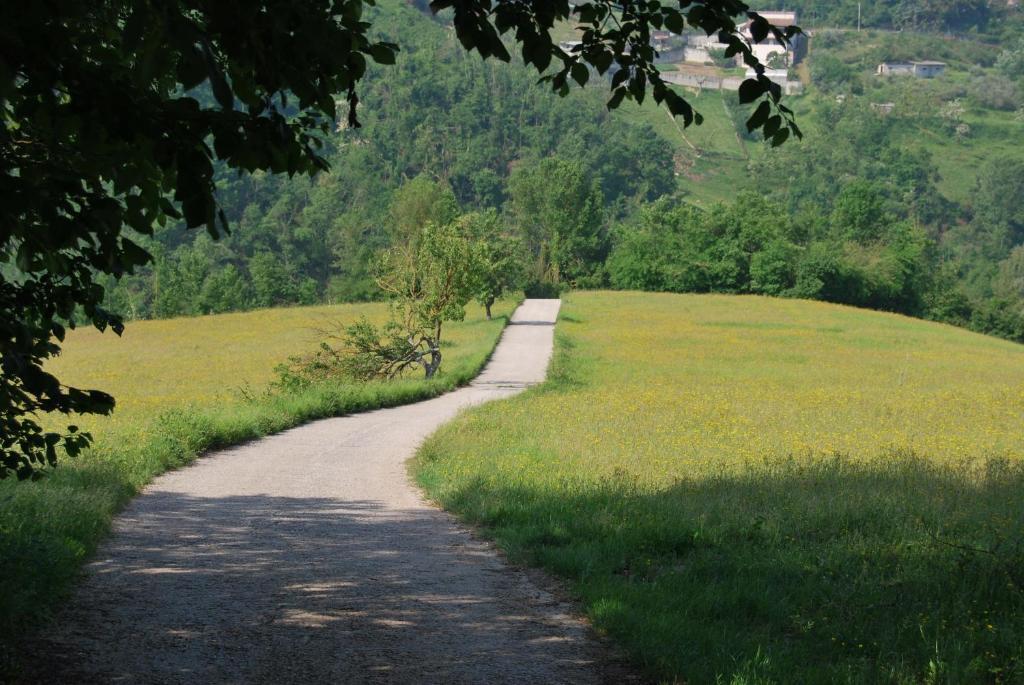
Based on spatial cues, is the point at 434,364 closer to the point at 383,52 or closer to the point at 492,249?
the point at 492,249

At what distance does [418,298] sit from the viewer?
3659cm

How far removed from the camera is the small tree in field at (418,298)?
3481cm

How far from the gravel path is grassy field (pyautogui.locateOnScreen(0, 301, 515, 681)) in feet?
0.90

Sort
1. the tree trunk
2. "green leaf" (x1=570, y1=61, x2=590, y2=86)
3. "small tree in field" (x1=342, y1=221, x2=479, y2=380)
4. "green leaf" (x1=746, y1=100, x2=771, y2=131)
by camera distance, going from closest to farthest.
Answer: "green leaf" (x1=746, y1=100, x2=771, y2=131), "green leaf" (x1=570, y1=61, x2=590, y2=86), "small tree in field" (x1=342, y1=221, x2=479, y2=380), the tree trunk

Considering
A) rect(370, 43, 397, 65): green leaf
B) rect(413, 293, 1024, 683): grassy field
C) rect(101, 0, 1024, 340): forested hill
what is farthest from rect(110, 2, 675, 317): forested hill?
rect(370, 43, 397, 65): green leaf

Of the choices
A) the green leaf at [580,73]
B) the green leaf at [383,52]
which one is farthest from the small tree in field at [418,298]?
the green leaf at [383,52]

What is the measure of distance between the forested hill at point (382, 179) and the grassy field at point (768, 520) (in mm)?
82450

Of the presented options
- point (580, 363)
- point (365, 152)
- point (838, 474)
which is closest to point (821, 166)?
point (365, 152)

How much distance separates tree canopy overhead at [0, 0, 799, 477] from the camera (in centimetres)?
385

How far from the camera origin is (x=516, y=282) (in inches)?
3511

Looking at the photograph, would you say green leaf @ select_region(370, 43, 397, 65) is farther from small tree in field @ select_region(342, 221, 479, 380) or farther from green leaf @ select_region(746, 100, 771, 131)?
small tree in field @ select_region(342, 221, 479, 380)

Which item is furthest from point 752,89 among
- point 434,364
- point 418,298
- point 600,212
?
point 600,212

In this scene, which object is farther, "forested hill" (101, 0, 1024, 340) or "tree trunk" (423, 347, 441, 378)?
"forested hill" (101, 0, 1024, 340)

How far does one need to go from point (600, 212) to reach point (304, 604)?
359 feet
